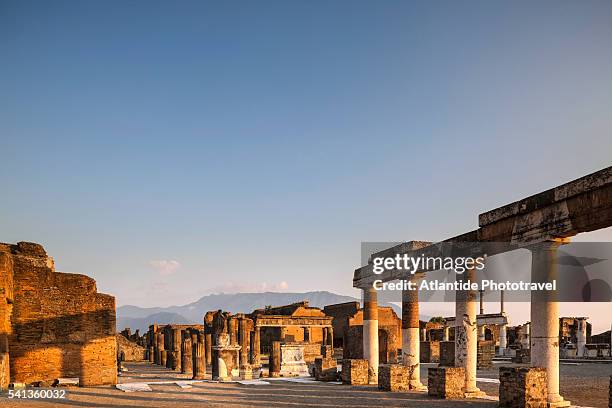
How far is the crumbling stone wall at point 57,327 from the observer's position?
1639 centimetres

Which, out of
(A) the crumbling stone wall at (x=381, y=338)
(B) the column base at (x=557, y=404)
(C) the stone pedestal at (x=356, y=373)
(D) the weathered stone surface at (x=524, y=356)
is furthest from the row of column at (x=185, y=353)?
(D) the weathered stone surface at (x=524, y=356)

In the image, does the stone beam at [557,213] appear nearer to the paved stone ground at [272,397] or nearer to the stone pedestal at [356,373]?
the paved stone ground at [272,397]

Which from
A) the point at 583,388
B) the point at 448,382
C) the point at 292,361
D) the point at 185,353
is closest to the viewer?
the point at 448,382

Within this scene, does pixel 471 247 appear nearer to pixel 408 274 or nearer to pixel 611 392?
pixel 408 274

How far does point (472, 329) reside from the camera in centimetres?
1391

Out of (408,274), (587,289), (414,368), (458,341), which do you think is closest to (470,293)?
(458,341)

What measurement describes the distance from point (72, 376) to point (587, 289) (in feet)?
86.6

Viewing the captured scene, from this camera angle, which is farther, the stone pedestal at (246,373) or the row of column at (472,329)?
the stone pedestal at (246,373)

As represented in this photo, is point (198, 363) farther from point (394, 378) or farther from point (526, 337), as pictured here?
point (526, 337)

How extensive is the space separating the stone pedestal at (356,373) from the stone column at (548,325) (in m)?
7.91

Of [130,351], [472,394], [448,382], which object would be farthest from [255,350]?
[472,394]

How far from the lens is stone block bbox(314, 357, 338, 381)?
1942 centimetres

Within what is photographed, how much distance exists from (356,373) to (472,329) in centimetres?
527

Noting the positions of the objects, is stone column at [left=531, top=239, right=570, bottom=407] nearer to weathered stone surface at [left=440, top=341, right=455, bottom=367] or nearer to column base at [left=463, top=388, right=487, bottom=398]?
column base at [left=463, top=388, right=487, bottom=398]
